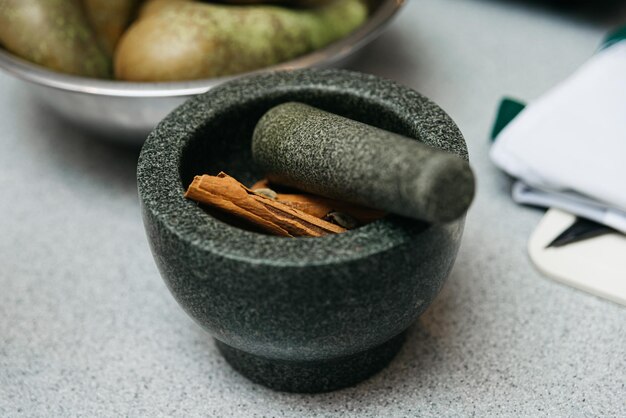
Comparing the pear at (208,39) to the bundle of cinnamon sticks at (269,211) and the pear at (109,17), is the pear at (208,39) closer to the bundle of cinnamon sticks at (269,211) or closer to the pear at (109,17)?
the pear at (109,17)

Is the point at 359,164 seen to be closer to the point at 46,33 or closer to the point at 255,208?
the point at 255,208

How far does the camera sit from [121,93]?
67 centimetres

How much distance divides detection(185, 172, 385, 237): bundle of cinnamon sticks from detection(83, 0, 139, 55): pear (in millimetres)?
374

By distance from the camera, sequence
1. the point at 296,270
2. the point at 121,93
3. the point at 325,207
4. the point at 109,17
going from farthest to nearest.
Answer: the point at 109,17, the point at 121,93, the point at 325,207, the point at 296,270

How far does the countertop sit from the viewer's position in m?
0.54

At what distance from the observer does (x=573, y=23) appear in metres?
1.05

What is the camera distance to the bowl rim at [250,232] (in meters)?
0.43

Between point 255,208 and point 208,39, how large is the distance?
30 centimetres

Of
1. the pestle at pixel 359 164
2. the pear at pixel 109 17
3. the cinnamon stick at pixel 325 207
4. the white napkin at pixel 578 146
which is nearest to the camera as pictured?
the pestle at pixel 359 164

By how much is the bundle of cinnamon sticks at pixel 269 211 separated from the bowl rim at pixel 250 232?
0.06ft

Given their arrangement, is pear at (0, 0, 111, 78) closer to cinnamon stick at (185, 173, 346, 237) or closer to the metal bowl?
the metal bowl

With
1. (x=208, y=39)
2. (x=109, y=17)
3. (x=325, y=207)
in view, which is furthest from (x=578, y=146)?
(x=109, y=17)

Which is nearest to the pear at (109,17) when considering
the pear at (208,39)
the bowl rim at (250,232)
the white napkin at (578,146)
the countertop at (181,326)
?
the pear at (208,39)

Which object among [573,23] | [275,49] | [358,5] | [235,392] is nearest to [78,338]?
[235,392]
